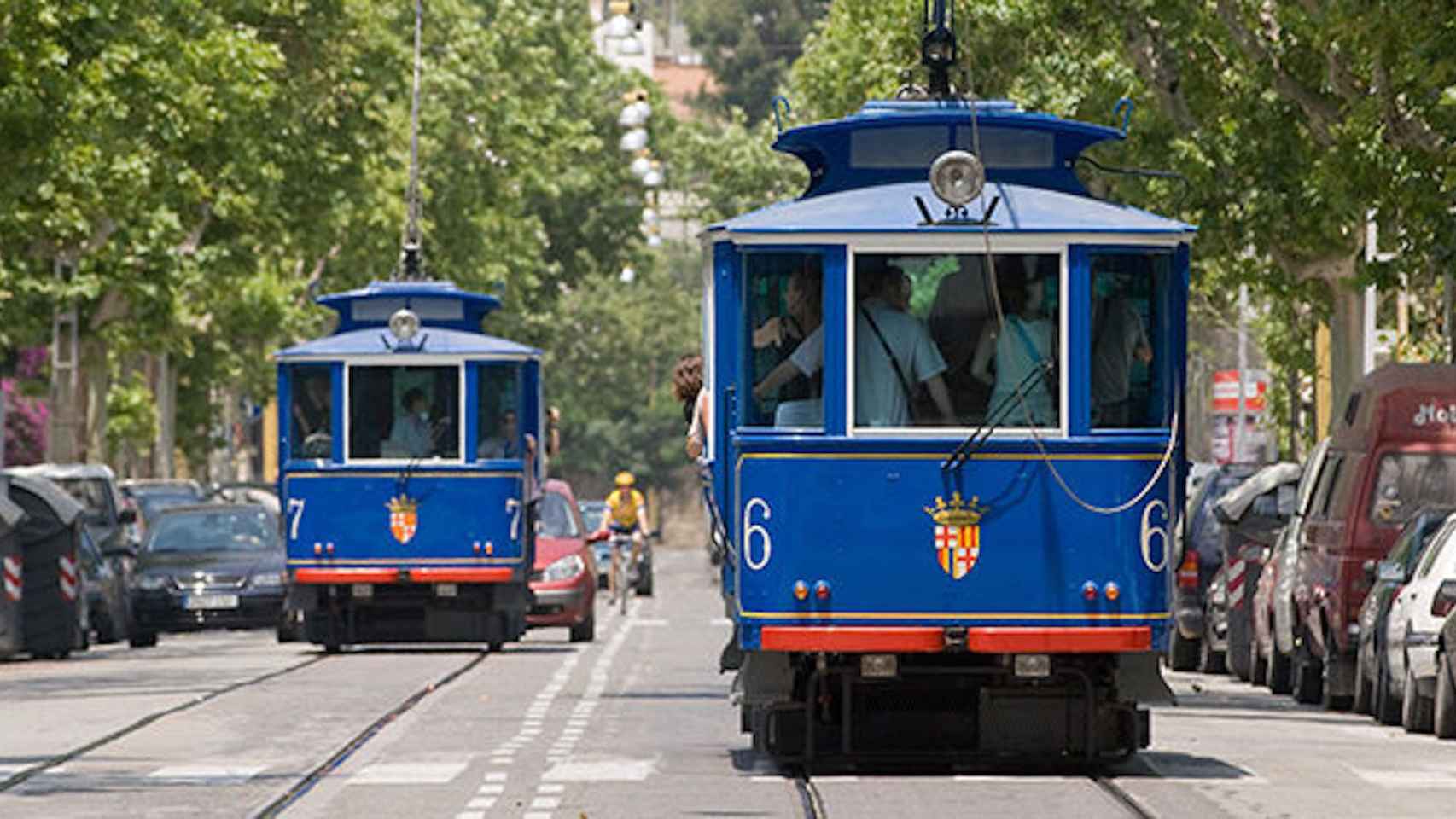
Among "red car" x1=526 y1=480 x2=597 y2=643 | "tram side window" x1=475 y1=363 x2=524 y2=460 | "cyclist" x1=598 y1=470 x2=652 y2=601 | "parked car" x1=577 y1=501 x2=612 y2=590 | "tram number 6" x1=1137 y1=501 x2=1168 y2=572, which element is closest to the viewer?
"tram number 6" x1=1137 y1=501 x2=1168 y2=572

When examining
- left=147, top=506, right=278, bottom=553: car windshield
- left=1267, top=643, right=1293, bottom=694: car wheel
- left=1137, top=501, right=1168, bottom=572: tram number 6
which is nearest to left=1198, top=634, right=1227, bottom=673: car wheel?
left=1267, top=643, right=1293, bottom=694: car wheel

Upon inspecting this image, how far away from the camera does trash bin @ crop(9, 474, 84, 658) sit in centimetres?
3697

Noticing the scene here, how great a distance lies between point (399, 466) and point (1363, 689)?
10.9 meters

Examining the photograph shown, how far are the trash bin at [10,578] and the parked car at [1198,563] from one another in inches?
403

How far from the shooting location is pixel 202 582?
136ft

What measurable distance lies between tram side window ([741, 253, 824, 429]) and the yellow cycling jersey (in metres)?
31.1

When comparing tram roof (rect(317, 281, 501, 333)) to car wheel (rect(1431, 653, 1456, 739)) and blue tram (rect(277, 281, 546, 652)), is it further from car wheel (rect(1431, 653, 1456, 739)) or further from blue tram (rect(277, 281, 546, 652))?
car wheel (rect(1431, 653, 1456, 739))

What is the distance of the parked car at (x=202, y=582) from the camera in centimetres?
4119

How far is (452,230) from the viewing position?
243ft

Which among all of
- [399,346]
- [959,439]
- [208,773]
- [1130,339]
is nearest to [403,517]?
[399,346]

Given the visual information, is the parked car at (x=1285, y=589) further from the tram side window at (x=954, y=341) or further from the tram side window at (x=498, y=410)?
the tram side window at (x=954, y=341)

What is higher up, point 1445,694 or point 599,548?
point 1445,694

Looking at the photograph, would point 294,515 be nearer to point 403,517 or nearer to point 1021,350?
point 403,517

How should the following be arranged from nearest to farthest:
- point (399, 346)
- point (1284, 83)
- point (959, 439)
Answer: point (959, 439), point (1284, 83), point (399, 346)
